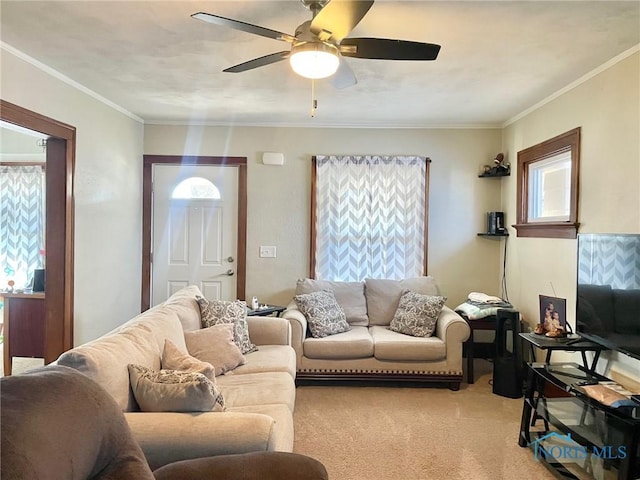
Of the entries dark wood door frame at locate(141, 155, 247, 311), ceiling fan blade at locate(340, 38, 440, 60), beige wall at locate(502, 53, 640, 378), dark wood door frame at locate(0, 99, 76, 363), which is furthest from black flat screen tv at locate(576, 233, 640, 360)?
dark wood door frame at locate(0, 99, 76, 363)

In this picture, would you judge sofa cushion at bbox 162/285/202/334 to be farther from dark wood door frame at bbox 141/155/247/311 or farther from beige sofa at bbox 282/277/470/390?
dark wood door frame at bbox 141/155/247/311

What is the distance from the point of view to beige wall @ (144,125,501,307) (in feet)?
15.5

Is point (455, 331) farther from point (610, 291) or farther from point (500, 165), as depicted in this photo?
point (500, 165)

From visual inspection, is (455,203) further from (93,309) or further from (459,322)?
(93,309)

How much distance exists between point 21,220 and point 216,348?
3639 millimetres

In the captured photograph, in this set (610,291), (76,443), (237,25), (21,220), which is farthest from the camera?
(21,220)

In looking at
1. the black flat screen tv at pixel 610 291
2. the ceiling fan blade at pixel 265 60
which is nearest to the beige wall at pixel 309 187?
the black flat screen tv at pixel 610 291

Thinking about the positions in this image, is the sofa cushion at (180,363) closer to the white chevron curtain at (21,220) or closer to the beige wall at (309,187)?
the beige wall at (309,187)

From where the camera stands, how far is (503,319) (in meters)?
3.71

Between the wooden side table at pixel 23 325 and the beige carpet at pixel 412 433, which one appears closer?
the beige carpet at pixel 412 433

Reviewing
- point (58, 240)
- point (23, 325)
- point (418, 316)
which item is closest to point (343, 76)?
point (418, 316)

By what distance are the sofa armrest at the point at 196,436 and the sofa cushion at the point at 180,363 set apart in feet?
1.25

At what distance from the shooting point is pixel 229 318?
10.2 feet

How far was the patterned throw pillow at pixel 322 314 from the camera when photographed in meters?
3.82
